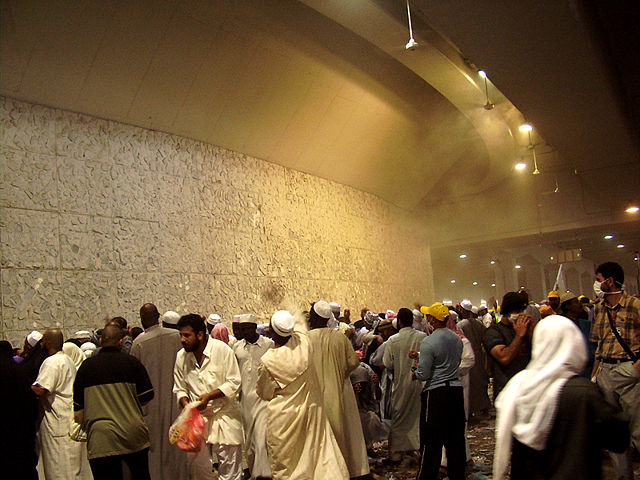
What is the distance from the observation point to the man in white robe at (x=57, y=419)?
5.80 metres

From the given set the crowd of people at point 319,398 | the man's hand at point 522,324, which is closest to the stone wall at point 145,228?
the crowd of people at point 319,398

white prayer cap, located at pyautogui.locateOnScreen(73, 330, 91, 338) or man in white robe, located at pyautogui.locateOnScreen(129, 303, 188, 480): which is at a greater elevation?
white prayer cap, located at pyautogui.locateOnScreen(73, 330, 91, 338)

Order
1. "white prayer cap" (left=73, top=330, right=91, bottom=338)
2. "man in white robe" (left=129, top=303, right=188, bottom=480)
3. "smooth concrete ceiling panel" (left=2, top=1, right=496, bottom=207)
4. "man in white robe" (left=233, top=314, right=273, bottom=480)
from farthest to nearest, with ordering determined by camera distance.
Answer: "smooth concrete ceiling panel" (left=2, top=1, right=496, bottom=207)
"white prayer cap" (left=73, top=330, right=91, bottom=338)
"man in white robe" (left=233, top=314, right=273, bottom=480)
"man in white robe" (left=129, top=303, right=188, bottom=480)

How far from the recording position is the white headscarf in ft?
8.42

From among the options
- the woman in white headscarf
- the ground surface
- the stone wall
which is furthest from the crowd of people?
the stone wall

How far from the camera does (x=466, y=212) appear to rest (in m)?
20.5

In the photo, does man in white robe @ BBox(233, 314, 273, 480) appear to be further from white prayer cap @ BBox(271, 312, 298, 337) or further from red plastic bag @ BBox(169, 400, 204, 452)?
white prayer cap @ BBox(271, 312, 298, 337)

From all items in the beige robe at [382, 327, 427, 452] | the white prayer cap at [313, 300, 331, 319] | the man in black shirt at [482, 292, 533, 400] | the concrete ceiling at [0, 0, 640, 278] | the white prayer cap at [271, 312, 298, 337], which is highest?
the concrete ceiling at [0, 0, 640, 278]

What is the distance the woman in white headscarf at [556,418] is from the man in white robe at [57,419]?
15.1 ft

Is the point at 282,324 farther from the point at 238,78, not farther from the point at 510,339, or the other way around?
the point at 238,78

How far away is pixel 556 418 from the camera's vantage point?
2.56m

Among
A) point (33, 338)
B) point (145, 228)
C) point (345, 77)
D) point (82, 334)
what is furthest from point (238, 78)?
point (33, 338)

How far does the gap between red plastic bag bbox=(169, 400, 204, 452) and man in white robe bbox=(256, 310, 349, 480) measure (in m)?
0.54

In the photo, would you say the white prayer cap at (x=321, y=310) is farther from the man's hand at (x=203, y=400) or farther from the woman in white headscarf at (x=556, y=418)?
the woman in white headscarf at (x=556, y=418)
